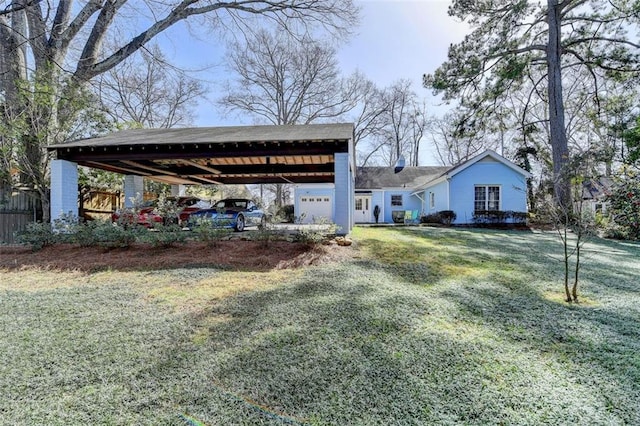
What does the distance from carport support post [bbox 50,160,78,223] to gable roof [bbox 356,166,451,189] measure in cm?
1650

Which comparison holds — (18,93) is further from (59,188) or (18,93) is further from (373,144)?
(373,144)

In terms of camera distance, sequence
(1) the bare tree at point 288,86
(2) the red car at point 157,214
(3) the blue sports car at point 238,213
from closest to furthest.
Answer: (2) the red car at point 157,214
(3) the blue sports car at point 238,213
(1) the bare tree at point 288,86

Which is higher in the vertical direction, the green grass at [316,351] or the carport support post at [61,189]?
the carport support post at [61,189]

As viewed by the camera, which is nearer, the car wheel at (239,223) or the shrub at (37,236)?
the shrub at (37,236)

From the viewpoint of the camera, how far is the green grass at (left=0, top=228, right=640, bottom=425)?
222 centimetres

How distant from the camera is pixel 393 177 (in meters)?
23.2

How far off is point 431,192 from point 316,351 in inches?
708

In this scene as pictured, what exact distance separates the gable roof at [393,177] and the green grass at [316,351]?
55.8ft

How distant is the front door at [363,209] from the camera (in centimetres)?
2150

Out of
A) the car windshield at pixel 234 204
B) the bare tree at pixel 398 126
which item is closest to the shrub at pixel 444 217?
the car windshield at pixel 234 204

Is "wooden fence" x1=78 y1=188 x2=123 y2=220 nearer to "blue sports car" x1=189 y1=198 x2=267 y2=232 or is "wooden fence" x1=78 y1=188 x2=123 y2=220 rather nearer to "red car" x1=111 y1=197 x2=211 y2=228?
"red car" x1=111 y1=197 x2=211 y2=228

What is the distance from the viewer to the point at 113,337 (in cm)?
328

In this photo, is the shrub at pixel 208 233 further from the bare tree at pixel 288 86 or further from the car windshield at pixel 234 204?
the bare tree at pixel 288 86

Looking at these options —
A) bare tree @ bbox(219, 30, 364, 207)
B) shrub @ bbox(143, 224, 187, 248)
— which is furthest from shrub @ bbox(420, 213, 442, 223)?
shrub @ bbox(143, 224, 187, 248)
